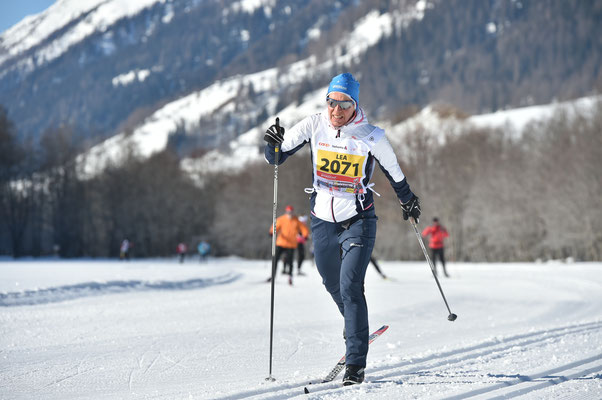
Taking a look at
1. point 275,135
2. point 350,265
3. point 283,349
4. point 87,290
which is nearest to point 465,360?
point 350,265

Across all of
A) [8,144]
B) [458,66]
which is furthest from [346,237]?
[458,66]

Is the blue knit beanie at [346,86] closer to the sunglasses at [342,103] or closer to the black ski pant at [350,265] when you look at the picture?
the sunglasses at [342,103]

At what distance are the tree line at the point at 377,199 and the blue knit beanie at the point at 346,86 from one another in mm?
36731

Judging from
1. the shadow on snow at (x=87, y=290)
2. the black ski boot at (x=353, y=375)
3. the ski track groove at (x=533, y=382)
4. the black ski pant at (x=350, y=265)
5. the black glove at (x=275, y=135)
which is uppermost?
the black glove at (x=275, y=135)

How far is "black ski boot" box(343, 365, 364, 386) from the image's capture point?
3889 millimetres

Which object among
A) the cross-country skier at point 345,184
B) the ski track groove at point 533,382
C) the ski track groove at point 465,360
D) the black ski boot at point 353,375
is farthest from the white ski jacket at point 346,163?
the ski track groove at point 533,382

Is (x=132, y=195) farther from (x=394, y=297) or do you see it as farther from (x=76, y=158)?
(x=394, y=297)

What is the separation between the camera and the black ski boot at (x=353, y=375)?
3889 mm

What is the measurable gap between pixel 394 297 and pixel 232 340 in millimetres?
5551

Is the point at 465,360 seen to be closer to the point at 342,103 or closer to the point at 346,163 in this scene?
the point at 346,163

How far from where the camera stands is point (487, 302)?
1045 cm

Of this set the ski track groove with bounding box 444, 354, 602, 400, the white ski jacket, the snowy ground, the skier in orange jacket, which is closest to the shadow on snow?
the snowy ground

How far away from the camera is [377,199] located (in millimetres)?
46188

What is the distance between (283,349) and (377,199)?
41148 millimetres
